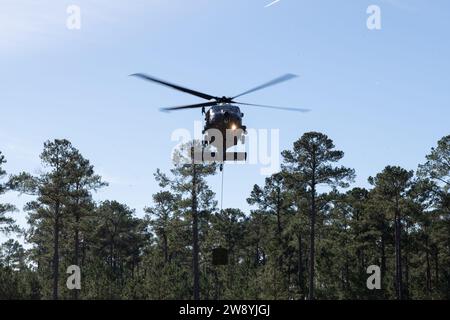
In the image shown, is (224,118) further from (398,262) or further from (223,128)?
(398,262)

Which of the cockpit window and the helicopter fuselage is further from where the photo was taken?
the cockpit window

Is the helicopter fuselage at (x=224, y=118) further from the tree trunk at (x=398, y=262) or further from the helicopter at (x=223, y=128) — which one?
the tree trunk at (x=398, y=262)

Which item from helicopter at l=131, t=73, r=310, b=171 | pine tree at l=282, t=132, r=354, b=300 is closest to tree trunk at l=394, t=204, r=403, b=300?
pine tree at l=282, t=132, r=354, b=300

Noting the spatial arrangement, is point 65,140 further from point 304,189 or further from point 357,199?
point 357,199

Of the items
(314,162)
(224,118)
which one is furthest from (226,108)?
(314,162)

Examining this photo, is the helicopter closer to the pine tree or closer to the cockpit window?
the cockpit window

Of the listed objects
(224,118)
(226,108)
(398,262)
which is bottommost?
(398,262)

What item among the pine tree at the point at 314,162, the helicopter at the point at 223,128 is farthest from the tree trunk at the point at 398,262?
the helicopter at the point at 223,128

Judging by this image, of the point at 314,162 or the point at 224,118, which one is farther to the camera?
the point at 314,162

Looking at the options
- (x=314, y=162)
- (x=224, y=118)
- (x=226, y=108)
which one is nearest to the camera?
(x=224, y=118)

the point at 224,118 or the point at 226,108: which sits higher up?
the point at 226,108

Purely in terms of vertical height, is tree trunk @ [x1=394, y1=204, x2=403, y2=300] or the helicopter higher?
the helicopter

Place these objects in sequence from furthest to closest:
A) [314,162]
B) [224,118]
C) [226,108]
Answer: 1. [314,162]
2. [226,108]
3. [224,118]
